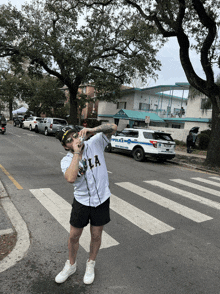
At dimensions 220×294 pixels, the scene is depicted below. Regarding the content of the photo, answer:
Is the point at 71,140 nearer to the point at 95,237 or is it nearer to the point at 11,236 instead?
the point at 95,237

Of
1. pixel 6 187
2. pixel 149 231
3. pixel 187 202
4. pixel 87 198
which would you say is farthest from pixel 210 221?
pixel 6 187

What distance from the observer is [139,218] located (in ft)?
15.9

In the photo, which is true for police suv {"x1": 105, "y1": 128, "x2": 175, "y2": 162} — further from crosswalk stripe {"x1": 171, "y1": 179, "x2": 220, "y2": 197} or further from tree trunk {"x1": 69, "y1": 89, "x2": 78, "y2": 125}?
tree trunk {"x1": 69, "y1": 89, "x2": 78, "y2": 125}

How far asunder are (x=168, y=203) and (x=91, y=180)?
378 cm

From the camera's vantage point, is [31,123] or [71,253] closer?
[71,253]

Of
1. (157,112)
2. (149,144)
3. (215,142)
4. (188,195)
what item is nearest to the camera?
(188,195)

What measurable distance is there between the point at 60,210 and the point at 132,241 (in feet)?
5.94

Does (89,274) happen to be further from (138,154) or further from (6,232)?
(138,154)

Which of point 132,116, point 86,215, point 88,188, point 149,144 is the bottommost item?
point 86,215

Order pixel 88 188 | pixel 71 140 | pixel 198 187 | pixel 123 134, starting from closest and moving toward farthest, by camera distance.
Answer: pixel 71 140 < pixel 88 188 < pixel 198 187 < pixel 123 134

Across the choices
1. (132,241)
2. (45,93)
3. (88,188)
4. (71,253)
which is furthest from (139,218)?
(45,93)

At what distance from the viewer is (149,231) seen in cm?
429

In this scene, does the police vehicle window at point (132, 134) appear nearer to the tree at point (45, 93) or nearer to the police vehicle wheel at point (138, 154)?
the police vehicle wheel at point (138, 154)

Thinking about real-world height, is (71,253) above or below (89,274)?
above
